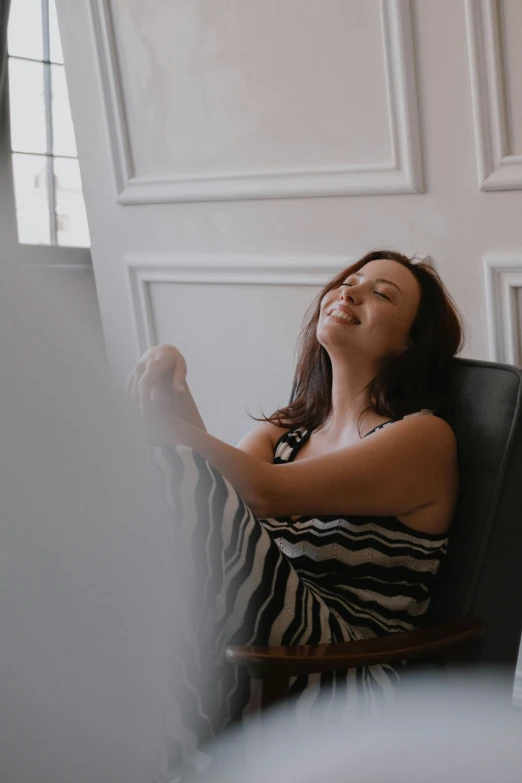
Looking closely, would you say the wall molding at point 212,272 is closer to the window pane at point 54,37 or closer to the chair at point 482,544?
the chair at point 482,544

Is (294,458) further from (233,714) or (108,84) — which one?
(108,84)

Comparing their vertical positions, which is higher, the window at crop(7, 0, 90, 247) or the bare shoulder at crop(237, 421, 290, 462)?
the window at crop(7, 0, 90, 247)

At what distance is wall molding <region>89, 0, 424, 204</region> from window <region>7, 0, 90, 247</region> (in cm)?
59

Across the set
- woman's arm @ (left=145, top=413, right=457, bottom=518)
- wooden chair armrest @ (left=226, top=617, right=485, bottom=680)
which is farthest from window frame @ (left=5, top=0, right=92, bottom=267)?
wooden chair armrest @ (left=226, top=617, right=485, bottom=680)

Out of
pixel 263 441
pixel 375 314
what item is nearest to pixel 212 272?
pixel 263 441

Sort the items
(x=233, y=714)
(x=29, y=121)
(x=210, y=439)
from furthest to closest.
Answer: (x=29, y=121) < (x=210, y=439) < (x=233, y=714)

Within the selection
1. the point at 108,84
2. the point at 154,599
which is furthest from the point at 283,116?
the point at 154,599

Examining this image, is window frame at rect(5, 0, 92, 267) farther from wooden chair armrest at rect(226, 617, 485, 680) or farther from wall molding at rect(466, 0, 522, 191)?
wooden chair armrest at rect(226, 617, 485, 680)

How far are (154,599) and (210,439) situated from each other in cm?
75

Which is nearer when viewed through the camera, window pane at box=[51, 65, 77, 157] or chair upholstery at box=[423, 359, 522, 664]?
chair upholstery at box=[423, 359, 522, 664]

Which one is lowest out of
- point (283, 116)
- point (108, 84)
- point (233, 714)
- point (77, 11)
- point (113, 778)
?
point (233, 714)

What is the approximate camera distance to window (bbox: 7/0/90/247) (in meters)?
3.01

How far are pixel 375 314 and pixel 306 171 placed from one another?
27.3 inches

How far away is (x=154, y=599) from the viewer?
60cm
